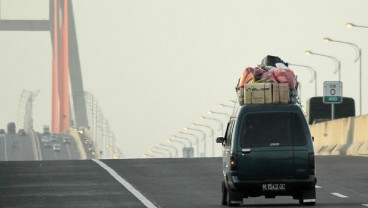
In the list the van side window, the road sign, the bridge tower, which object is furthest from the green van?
the bridge tower

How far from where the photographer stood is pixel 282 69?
822 inches

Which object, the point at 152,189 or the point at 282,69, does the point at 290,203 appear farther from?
the point at 152,189

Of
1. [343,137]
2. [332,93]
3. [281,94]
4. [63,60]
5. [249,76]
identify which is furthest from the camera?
[63,60]

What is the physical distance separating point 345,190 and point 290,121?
4.32 meters

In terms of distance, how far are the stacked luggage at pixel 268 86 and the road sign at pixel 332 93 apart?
38.8 metres

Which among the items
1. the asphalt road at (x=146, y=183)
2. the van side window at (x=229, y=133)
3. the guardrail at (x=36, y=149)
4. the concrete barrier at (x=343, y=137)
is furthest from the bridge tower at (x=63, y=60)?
the van side window at (x=229, y=133)

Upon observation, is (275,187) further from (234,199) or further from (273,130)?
(273,130)

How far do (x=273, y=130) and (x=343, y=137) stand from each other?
25.8m

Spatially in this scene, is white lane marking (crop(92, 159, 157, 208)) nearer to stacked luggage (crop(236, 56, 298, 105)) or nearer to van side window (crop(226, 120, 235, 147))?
van side window (crop(226, 120, 235, 147))

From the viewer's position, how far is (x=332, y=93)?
59344 millimetres

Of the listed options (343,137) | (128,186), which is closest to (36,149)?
(343,137)

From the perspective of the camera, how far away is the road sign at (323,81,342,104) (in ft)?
195

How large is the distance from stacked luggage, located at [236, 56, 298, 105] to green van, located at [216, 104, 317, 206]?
0.45 ft

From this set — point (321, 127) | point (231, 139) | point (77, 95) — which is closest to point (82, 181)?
point (231, 139)
